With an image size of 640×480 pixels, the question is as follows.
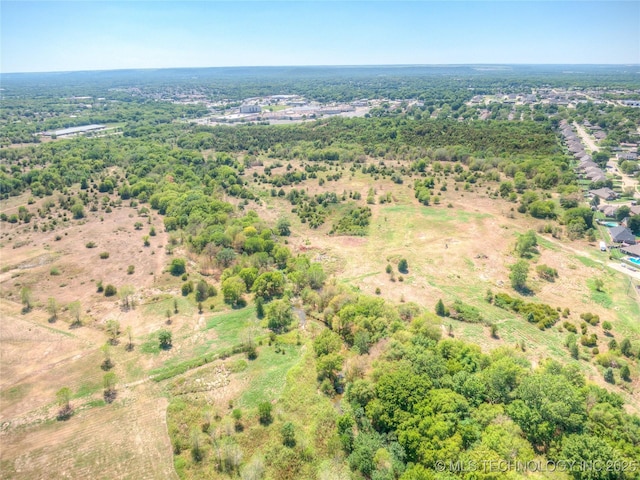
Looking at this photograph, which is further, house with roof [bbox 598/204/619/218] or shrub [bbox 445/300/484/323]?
house with roof [bbox 598/204/619/218]

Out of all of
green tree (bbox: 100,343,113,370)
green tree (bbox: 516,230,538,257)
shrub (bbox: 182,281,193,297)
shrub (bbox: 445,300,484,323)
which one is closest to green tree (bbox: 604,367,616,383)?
shrub (bbox: 445,300,484,323)

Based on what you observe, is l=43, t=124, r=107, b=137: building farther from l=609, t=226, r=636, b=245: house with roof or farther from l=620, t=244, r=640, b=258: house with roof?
l=620, t=244, r=640, b=258: house with roof

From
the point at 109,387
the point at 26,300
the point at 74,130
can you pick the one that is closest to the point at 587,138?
the point at 109,387

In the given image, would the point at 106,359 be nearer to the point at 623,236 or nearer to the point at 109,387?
the point at 109,387

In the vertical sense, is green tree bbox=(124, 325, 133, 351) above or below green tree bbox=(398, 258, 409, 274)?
below

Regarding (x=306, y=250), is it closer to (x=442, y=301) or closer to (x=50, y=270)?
(x=442, y=301)

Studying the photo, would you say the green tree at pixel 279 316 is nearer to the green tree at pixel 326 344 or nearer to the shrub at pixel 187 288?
the green tree at pixel 326 344

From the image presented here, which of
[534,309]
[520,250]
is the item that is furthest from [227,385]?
[520,250]
